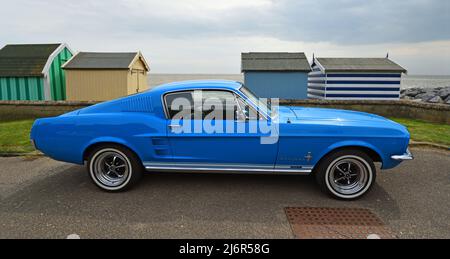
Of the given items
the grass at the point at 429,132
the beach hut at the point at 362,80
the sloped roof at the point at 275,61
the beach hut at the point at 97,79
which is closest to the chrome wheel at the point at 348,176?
the grass at the point at 429,132

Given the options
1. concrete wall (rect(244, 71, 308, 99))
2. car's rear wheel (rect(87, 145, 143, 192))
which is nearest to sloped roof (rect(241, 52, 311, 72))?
concrete wall (rect(244, 71, 308, 99))

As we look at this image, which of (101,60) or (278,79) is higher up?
(101,60)

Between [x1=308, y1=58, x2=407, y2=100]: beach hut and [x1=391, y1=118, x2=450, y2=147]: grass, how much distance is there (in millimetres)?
3125

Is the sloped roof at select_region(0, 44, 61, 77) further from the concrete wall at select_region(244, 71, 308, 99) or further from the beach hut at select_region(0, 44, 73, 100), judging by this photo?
the concrete wall at select_region(244, 71, 308, 99)

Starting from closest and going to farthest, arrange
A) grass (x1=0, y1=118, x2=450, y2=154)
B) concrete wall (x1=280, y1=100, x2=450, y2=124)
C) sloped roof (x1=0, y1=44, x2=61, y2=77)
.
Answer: grass (x1=0, y1=118, x2=450, y2=154)
concrete wall (x1=280, y1=100, x2=450, y2=124)
sloped roof (x1=0, y1=44, x2=61, y2=77)

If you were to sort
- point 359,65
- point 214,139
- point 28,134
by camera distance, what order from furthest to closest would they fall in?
point 359,65
point 28,134
point 214,139

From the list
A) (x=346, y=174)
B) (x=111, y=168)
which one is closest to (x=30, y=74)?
(x=111, y=168)

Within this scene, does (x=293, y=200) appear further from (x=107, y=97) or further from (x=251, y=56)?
(x=107, y=97)

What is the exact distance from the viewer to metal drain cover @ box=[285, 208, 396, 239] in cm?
275

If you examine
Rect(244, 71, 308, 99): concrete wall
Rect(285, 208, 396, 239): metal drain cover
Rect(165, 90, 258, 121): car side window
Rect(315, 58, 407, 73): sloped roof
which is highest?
Rect(315, 58, 407, 73): sloped roof

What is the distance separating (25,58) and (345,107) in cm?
1332

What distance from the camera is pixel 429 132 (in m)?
6.80

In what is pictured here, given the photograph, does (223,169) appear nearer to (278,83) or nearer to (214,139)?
(214,139)
